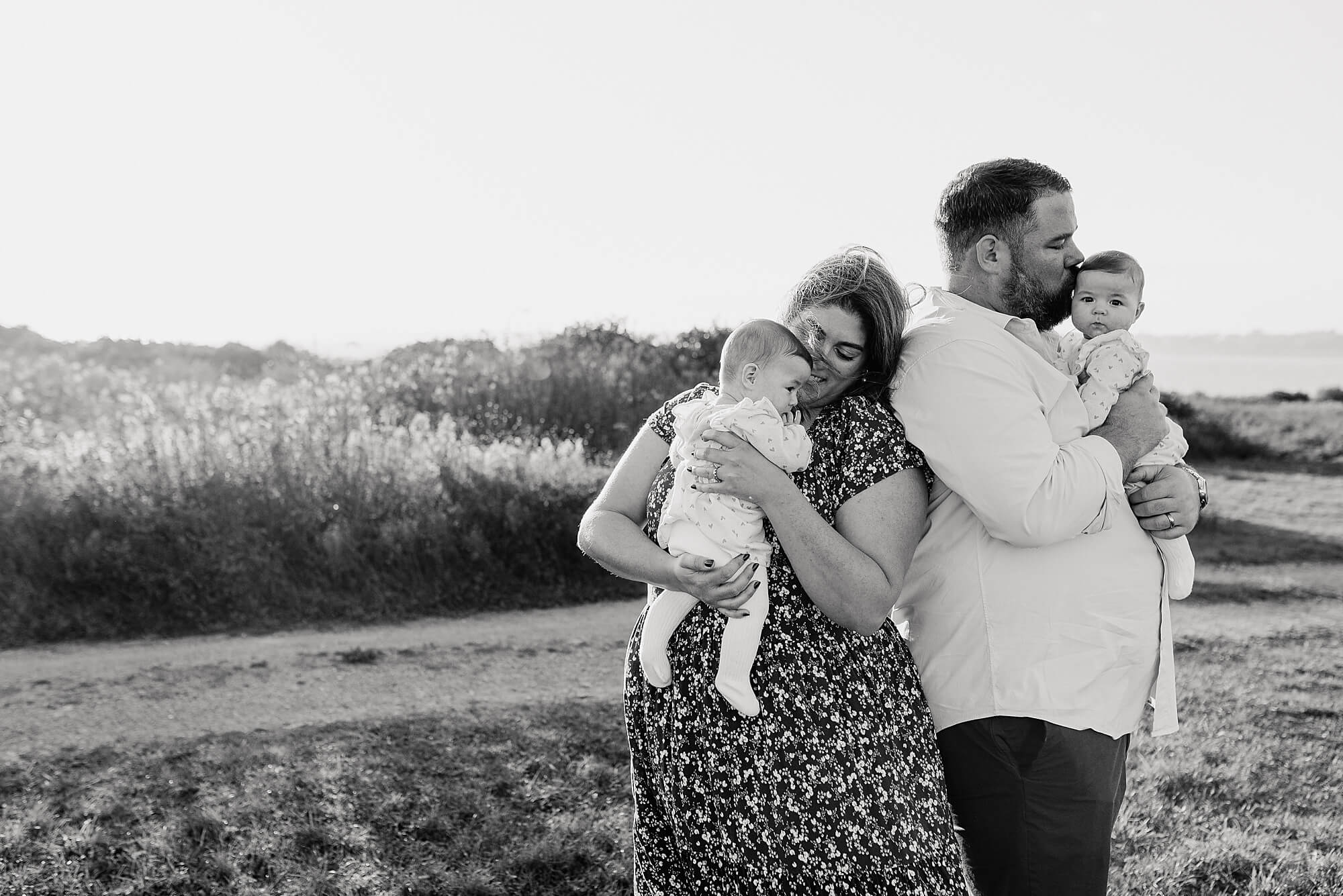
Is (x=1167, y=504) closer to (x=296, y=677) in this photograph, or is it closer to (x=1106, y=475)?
(x=1106, y=475)

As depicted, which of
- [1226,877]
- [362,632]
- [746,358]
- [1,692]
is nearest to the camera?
[746,358]

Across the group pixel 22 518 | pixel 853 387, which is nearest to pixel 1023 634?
pixel 853 387

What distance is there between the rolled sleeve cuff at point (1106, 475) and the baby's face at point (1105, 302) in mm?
459

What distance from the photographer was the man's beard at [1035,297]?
264cm

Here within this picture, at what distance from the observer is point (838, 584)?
2.24 m

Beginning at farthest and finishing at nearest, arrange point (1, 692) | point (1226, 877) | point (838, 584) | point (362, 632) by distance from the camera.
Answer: point (362, 632) → point (1, 692) → point (1226, 877) → point (838, 584)

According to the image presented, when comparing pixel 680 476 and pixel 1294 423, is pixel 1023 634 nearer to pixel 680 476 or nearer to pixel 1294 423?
pixel 680 476

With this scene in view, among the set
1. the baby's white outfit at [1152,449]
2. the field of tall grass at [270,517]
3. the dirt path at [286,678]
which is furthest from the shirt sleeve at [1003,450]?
the field of tall grass at [270,517]

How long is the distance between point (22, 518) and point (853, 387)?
24.4 ft

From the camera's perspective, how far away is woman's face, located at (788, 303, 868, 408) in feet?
7.84

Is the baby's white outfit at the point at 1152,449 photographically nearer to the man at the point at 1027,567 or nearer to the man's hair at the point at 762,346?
the man at the point at 1027,567

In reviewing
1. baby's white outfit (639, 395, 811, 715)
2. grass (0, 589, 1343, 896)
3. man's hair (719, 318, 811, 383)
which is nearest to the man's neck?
man's hair (719, 318, 811, 383)

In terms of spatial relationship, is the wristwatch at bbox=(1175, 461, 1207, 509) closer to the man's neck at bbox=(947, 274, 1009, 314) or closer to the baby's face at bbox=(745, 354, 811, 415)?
the man's neck at bbox=(947, 274, 1009, 314)

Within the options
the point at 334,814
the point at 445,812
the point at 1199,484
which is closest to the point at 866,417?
the point at 1199,484
